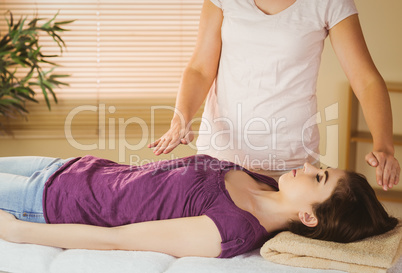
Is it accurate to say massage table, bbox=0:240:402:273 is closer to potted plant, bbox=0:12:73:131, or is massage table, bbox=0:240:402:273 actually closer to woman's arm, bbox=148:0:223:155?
woman's arm, bbox=148:0:223:155

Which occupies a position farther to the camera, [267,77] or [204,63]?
[204,63]

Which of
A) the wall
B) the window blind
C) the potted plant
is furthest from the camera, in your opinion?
the window blind

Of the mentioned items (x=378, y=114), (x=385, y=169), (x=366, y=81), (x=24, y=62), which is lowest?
(x=385, y=169)

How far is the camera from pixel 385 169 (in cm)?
153

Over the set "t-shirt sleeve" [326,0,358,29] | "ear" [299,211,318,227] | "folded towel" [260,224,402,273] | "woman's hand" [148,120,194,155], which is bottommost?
"folded towel" [260,224,402,273]

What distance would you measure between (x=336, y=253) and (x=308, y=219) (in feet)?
0.67

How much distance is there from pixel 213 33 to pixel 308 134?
53 cm

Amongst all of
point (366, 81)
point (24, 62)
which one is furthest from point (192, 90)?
point (24, 62)

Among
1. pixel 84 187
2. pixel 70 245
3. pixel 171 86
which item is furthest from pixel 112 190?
pixel 171 86

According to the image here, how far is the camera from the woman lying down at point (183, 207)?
1.58 m

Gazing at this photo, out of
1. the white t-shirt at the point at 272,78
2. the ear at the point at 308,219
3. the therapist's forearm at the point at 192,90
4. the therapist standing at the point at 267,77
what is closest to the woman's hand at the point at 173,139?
the therapist standing at the point at 267,77

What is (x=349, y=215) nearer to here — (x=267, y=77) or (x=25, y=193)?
(x=267, y=77)

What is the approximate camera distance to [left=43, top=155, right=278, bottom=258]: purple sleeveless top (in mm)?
1613

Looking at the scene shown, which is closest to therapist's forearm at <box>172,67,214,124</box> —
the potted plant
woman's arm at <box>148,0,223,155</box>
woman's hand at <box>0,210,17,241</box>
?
woman's arm at <box>148,0,223,155</box>
